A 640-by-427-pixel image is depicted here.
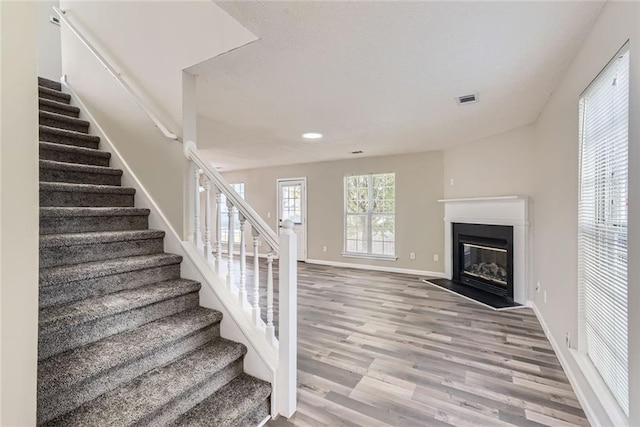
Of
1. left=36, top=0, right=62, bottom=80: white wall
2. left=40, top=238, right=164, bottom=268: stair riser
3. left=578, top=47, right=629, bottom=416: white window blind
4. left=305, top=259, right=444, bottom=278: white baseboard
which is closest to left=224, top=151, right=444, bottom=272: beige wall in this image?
left=305, top=259, right=444, bottom=278: white baseboard

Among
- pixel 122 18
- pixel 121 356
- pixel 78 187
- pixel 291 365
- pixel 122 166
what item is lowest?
pixel 291 365

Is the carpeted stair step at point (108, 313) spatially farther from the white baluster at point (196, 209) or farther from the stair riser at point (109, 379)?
the white baluster at point (196, 209)

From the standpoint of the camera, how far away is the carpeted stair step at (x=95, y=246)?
169 centimetres

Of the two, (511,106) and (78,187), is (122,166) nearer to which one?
(78,187)

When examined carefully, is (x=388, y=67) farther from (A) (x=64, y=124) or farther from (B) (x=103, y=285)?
(A) (x=64, y=124)

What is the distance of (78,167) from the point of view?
2.26m

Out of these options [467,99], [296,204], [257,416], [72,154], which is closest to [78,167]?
[72,154]

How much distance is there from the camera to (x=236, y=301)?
1.96m

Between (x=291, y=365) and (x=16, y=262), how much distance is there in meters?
1.34

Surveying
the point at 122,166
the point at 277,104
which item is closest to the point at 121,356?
the point at 122,166

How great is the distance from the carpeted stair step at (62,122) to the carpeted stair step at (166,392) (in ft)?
7.65

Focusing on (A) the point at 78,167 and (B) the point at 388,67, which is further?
(A) the point at 78,167

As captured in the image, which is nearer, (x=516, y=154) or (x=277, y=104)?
(x=277, y=104)

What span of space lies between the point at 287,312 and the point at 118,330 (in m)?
0.90
